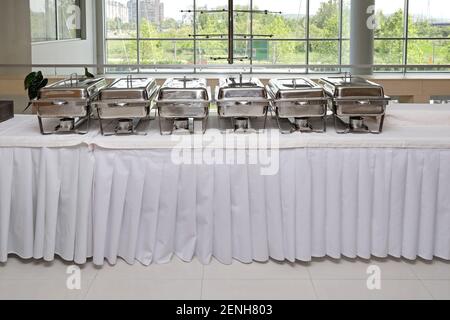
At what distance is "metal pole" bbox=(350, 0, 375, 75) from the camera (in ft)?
26.5

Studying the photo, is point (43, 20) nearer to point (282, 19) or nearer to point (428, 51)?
point (282, 19)

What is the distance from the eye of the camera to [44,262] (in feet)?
6.06

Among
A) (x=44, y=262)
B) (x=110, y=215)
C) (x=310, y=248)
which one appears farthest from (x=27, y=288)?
(x=310, y=248)

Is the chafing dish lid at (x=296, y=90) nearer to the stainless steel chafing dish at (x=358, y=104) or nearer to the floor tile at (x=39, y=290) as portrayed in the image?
the stainless steel chafing dish at (x=358, y=104)

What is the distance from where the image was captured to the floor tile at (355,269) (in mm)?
1745

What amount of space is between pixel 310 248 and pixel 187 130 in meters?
0.50

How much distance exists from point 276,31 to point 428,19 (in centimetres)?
221

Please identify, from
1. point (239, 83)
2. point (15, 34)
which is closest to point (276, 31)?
point (15, 34)

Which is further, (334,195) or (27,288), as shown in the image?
(334,195)

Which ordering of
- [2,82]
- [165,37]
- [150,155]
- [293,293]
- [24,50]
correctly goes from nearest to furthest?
1. [293,293]
2. [150,155]
3. [2,82]
4. [24,50]
5. [165,37]

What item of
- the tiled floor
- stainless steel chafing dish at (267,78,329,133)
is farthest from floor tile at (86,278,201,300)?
stainless steel chafing dish at (267,78,329,133)

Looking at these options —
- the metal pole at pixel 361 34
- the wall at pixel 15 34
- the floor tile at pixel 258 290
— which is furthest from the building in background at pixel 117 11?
the floor tile at pixel 258 290

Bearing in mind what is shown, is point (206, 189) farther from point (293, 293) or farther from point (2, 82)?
point (2, 82)

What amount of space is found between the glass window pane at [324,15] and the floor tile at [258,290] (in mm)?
7740
